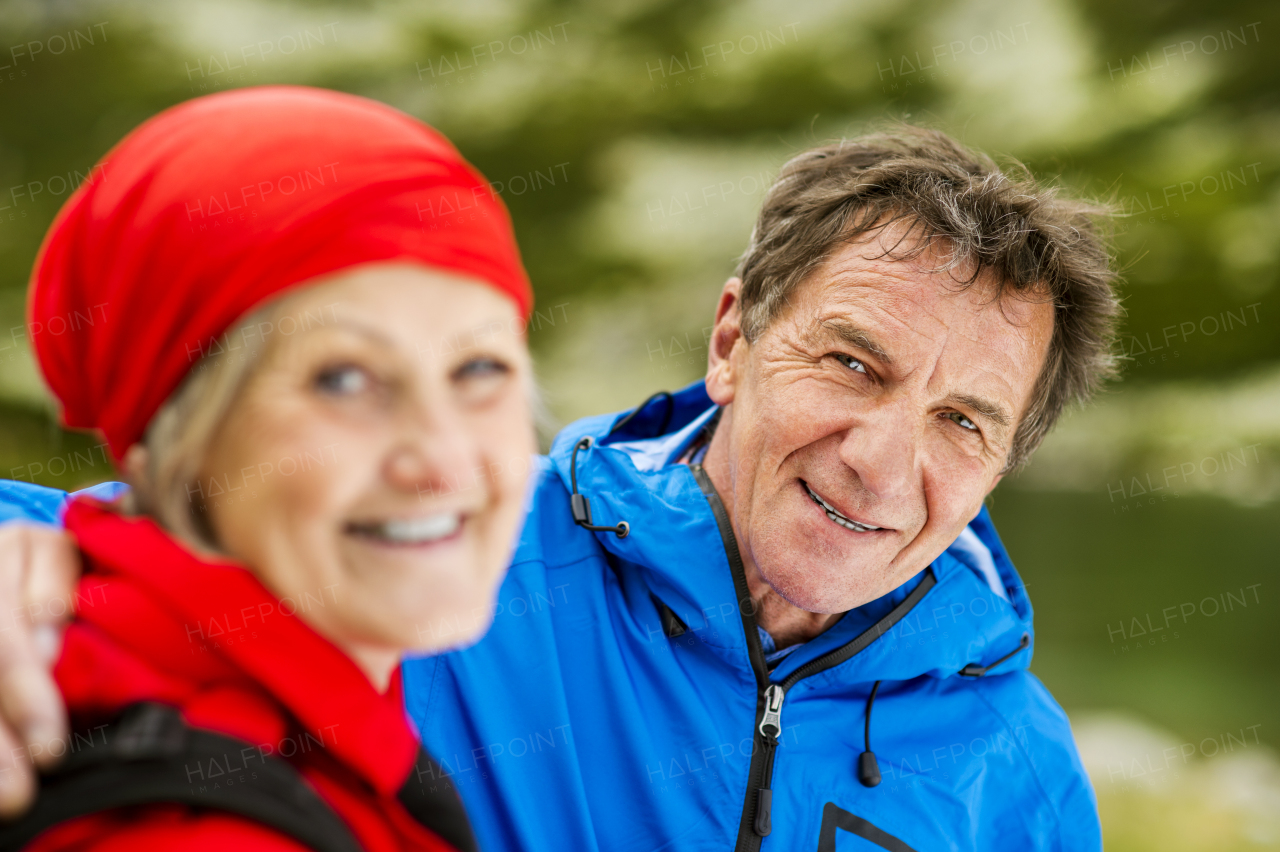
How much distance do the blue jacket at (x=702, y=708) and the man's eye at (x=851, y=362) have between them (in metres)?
0.35

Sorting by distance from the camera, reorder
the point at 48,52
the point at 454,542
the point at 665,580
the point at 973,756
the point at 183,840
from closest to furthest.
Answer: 1. the point at 183,840
2. the point at 454,542
3. the point at 665,580
4. the point at 973,756
5. the point at 48,52

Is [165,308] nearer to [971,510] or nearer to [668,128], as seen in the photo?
[971,510]

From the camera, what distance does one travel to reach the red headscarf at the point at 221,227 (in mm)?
574

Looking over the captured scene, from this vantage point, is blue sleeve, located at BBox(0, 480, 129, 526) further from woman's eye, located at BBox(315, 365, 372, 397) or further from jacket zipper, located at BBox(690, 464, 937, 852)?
jacket zipper, located at BBox(690, 464, 937, 852)

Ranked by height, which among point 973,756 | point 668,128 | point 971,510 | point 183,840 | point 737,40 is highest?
point 737,40

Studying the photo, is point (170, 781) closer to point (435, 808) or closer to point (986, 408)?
point (435, 808)

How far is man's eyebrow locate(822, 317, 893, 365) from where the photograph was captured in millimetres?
1501

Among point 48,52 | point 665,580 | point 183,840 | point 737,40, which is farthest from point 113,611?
point 737,40

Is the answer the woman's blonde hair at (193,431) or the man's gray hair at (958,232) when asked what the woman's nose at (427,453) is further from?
the man's gray hair at (958,232)

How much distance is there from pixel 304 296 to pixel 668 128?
788cm

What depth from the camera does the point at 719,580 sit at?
1.53m

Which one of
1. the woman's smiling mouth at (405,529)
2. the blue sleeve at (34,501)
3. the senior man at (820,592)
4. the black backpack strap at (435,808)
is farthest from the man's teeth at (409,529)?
the senior man at (820,592)

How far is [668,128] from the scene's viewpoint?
7996mm

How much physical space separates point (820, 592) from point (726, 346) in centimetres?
58
